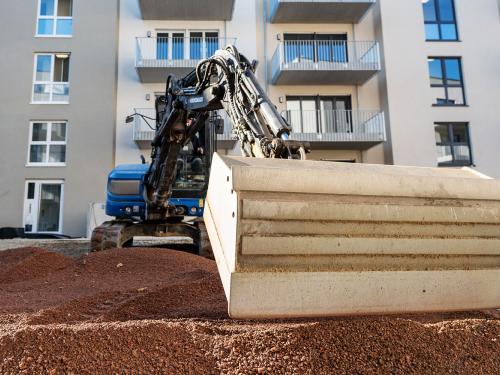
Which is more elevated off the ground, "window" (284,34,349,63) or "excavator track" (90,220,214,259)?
"window" (284,34,349,63)

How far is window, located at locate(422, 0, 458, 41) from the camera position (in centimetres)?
1683

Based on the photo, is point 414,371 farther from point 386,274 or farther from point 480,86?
point 480,86

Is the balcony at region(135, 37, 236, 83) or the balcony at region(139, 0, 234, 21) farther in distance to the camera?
the balcony at region(139, 0, 234, 21)

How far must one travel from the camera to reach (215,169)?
2.05 m

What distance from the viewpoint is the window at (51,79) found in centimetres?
1590

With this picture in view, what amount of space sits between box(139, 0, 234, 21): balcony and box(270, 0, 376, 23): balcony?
1.98 m

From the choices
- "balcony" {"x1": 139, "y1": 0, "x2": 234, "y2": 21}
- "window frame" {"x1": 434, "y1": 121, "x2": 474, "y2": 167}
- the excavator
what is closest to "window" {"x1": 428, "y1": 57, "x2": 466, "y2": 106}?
"window frame" {"x1": 434, "y1": 121, "x2": 474, "y2": 167}

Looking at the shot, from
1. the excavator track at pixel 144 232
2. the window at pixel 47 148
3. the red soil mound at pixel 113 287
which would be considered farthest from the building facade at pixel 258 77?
the red soil mound at pixel 113 287

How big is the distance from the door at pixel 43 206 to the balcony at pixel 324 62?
980cm

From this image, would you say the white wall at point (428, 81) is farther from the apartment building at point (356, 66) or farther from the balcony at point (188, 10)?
the balcony at point (188, 10)

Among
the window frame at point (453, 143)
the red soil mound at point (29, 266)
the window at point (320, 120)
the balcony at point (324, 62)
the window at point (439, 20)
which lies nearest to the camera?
the red soil mound at point (29, 266)

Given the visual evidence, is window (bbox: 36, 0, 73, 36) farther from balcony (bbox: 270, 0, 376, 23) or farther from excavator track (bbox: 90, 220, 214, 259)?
excavator track (bbox: 90, 220, 214, 259)

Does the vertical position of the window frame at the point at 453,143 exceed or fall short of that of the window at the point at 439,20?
it falls short

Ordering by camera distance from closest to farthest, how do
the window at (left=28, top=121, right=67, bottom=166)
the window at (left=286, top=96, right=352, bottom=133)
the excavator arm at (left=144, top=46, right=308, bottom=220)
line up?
the excavator arm at (left=144, top=46, right=308, bottom=220) → the window at (left=286, top=96, right=352, bottom=133) → the window at (left=28, top=121, right=67, bottom=166)
